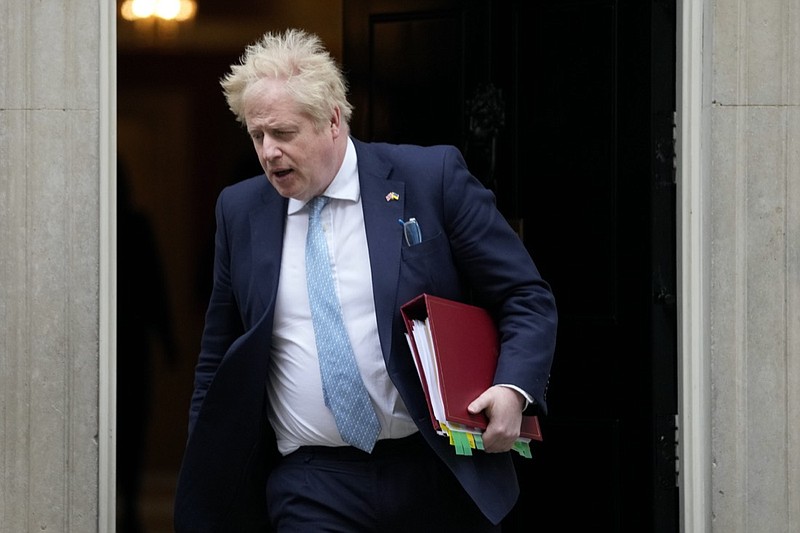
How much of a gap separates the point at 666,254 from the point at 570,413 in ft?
4.64

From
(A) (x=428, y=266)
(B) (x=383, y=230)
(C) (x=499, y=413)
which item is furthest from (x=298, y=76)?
(C) (x=499, y=413)

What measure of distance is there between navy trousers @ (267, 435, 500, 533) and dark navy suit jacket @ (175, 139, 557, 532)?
4.9 inches

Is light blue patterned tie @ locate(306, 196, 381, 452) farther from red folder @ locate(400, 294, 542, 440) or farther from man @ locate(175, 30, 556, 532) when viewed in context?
red folder @ locate(400, 294, 542, 440)

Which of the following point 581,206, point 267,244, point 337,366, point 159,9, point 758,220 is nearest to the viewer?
point 337,366

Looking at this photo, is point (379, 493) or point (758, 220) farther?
point (758, 220)

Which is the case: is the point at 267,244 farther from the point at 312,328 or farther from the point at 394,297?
the point at 394,297

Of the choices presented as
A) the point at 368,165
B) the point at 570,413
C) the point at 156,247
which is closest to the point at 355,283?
the point at 368,165

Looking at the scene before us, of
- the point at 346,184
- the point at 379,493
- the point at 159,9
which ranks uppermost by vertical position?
the point at 159,9

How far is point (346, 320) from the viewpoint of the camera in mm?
2994

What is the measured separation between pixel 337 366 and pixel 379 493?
1.11 ft

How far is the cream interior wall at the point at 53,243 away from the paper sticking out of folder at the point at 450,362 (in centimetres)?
170

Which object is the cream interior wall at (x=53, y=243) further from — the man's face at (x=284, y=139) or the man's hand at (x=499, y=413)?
the man's hand at (x=499, y=413)

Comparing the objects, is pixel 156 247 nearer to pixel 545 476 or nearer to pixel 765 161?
pixel 545 476

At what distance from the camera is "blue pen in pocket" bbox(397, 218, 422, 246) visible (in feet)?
9.84
